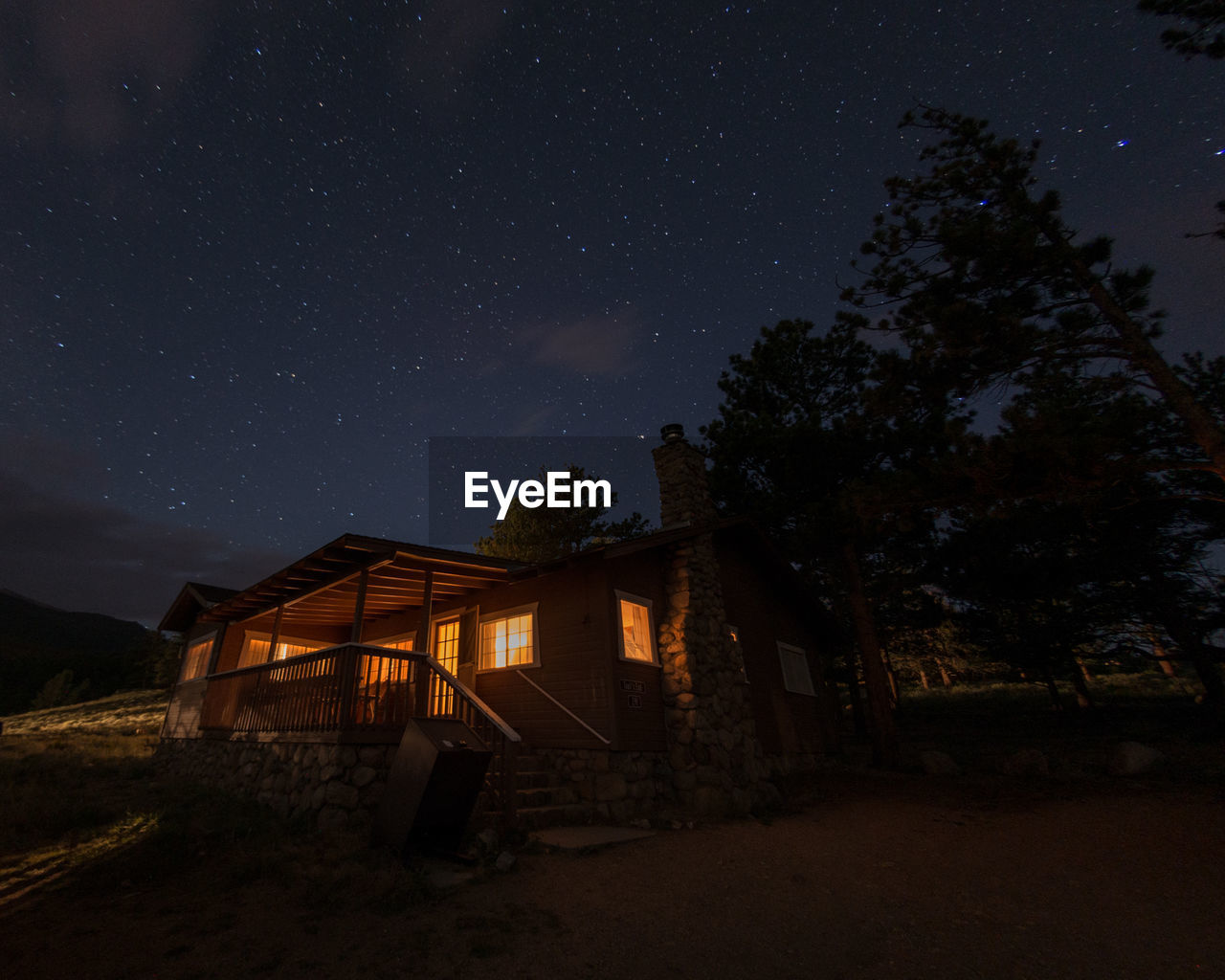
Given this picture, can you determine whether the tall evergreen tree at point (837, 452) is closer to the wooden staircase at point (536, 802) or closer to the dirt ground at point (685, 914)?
the dirt ground at point (685, 914)

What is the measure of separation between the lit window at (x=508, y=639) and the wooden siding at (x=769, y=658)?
4792mm

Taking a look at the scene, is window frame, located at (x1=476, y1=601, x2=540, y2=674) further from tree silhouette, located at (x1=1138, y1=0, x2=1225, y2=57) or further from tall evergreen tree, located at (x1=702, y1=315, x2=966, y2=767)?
tree silhouette, located at (x1=1138, y1=0, x2=1225, y2=57)

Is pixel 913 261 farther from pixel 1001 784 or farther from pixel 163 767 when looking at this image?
pixel 163 767

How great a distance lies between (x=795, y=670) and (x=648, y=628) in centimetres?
671

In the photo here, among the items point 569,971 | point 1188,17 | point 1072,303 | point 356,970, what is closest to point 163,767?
point 356,970

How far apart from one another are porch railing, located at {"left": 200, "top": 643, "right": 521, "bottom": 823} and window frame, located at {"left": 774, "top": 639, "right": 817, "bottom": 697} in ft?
30.6

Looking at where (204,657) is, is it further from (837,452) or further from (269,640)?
(837,452)

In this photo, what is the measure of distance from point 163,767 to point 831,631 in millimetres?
19240

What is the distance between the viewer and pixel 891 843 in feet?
26.5

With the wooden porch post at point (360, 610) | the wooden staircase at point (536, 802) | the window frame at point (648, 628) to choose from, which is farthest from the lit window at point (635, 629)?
the wooden porch post at point (360, 610)

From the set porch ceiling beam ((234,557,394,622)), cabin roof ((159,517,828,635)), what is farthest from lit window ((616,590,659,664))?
porch ceiling beam ((234,557,394,622))

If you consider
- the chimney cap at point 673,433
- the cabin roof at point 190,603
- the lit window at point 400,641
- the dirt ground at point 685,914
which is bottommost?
the dirt ground at point 685,914

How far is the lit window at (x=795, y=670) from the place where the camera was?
15820 millimetres

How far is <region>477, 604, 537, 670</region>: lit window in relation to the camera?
12078 millimetres
